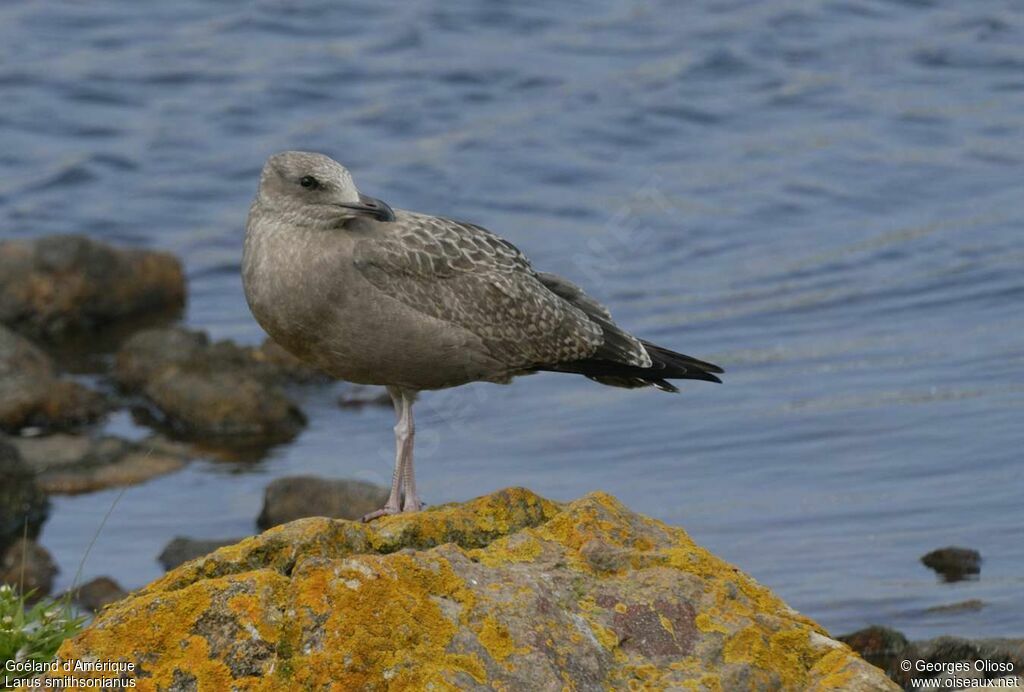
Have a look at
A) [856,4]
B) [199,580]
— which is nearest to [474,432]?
[199,580]

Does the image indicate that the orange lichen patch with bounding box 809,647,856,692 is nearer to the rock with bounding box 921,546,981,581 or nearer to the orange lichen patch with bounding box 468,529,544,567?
the orange lichen patch with bounding box 468,529,544,567

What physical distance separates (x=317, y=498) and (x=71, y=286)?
5.55 meters

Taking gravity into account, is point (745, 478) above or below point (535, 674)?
below

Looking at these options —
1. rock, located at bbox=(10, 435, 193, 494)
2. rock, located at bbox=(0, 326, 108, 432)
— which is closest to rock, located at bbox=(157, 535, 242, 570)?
rock, located at bbox=(10, 435, 193, 494)

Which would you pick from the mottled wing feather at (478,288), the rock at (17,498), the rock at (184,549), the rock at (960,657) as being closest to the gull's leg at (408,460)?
the mottled wing feather at (478,288)

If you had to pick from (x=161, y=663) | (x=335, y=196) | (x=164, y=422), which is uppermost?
(x=335, y=196)

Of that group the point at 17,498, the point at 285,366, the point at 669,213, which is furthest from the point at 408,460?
the point at 669,213

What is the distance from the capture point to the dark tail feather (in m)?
7.70

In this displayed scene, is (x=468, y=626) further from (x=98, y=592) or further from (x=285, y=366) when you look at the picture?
(x=285, y=366)

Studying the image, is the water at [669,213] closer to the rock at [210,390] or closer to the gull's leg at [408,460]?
the rock at [210,390]

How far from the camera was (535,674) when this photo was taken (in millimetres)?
4410

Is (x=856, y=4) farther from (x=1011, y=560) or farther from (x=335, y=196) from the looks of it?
(x=335, y=196)

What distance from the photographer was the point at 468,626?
4.49 metres

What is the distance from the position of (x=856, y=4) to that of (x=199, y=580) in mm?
19377
